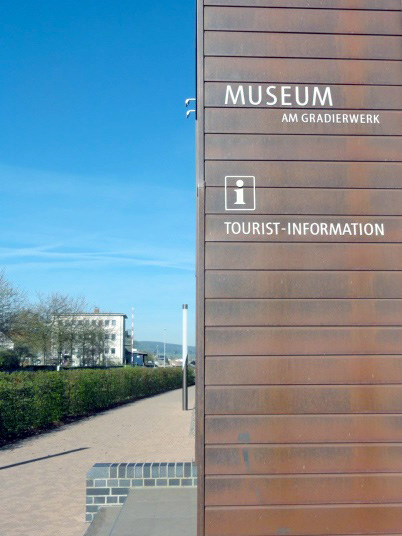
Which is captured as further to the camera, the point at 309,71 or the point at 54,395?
the point at 54,395

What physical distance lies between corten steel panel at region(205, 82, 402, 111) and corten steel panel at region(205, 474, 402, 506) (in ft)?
6.38

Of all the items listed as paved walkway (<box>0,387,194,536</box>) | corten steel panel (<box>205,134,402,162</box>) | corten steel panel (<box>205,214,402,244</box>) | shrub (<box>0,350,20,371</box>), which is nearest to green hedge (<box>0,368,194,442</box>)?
paved walkway (<box>0,387,194,536</box>)

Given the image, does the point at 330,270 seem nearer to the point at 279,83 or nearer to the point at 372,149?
the point at 372,149

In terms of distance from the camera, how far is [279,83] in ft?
10.9

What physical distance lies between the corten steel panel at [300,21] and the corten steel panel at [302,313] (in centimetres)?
151

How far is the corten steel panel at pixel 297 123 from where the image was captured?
10.7 feet

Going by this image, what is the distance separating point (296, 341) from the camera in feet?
10.2

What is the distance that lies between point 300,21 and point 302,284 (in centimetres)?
147

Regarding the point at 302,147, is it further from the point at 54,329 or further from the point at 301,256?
Result: the point at 54,329

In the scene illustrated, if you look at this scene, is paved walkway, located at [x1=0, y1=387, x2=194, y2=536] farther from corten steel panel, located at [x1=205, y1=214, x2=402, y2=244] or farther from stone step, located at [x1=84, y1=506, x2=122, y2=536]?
corten steel panel, located at [x1=205, y1=214, x2=402, y2=244]

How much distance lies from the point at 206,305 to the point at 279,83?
129 cm

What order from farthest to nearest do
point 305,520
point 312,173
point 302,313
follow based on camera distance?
point 312,173, point 302,313, point 305,520

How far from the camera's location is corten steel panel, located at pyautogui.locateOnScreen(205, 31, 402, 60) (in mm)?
3314

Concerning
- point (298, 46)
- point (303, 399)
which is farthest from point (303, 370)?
point (298, 46)
